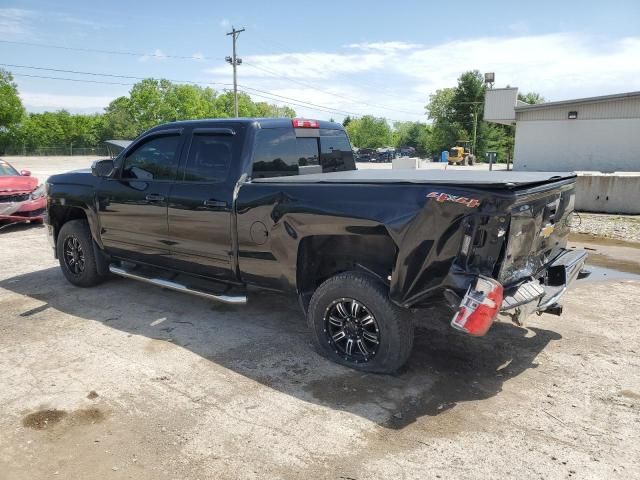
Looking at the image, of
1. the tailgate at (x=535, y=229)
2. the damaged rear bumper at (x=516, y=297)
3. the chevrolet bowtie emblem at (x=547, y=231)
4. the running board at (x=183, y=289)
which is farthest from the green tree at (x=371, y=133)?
the chevrolet bowtie emblem at (x=547, y=231)

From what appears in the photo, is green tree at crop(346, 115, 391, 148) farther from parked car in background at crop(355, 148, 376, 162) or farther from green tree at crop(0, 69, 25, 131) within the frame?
green tree at crop(0, 69, 25, 131)

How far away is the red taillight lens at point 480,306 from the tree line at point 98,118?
7478 centimetres

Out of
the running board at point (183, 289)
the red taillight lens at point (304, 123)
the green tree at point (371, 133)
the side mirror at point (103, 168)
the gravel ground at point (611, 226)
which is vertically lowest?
the gravel ground at point (611, 226)

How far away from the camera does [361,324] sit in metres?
3.87

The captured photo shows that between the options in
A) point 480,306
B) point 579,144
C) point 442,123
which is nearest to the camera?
point 480,306

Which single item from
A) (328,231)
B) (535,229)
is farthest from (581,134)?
(328,231)

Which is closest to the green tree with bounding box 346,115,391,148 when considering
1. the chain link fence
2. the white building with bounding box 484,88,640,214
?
the chain link fence

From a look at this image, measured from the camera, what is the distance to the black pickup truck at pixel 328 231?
129 inches

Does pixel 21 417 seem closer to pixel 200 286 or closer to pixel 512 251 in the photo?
pixel 200 286

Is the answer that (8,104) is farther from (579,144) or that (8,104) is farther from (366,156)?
(579,144)

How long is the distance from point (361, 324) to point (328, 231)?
78 cm

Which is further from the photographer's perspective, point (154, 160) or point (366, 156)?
point (366, 156)

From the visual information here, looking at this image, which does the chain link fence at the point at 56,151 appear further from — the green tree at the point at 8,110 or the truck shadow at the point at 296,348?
the truck shadow at the point at 296,348

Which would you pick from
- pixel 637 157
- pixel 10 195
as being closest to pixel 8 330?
pixel 10 195
